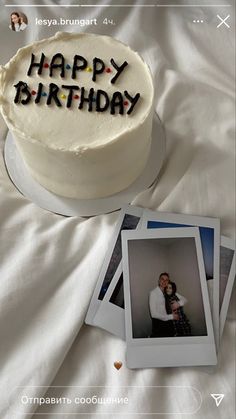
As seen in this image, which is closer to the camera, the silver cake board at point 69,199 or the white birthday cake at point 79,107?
the white birthday cake at point 79,107

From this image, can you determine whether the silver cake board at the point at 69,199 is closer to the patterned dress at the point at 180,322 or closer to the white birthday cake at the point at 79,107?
the white birthday cake at the point at 79,107

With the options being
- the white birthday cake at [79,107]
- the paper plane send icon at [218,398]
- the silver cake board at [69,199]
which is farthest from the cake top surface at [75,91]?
the paper plane send icon at [218,398]

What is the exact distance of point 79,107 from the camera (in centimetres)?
79

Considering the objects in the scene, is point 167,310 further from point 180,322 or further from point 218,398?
point 218,398

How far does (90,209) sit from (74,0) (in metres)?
0.43

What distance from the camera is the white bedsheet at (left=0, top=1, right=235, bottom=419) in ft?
2.53

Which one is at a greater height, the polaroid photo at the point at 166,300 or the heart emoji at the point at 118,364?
the polaroid photo at the point at 166,300

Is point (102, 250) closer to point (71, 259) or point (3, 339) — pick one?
point (71, 259)

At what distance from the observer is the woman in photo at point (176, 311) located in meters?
0.79

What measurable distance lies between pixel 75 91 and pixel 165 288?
1.22ft
